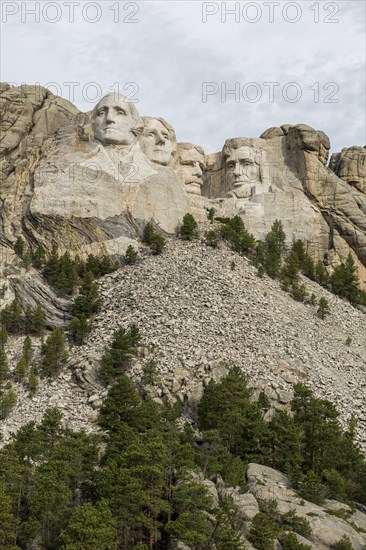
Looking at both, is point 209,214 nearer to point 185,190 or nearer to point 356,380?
point 185,190

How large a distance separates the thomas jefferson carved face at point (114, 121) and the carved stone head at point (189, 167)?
676cm

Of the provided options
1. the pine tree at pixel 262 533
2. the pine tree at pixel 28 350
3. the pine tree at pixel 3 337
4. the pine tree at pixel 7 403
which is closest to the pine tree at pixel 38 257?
the pine tree at pixel 3 337

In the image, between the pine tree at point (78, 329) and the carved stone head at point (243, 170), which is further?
the carved stone head at point (243, 170)

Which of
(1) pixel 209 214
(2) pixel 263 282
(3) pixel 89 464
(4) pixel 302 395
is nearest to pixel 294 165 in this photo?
(1) pixel 209 214

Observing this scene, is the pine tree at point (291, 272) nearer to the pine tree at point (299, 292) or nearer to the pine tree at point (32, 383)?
the pine tree at point (299, 292)

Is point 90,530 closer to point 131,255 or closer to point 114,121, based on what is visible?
point 131,255

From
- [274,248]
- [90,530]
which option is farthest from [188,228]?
[90,530]

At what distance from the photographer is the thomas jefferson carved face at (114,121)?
79562 millimetres

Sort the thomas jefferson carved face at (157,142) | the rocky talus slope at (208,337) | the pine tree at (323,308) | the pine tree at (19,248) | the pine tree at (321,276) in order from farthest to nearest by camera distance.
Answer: the thomas jefferson carved face at (157,142) < the pine tree at (321,276) < the pine tree at (19,248) < the pine tree at (323,308) < the rocky talus slope at (208,337)

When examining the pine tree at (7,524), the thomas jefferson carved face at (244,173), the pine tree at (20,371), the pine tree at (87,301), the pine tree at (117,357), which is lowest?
the pine tree at (7,524)

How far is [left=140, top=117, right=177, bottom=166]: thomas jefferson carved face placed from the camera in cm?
8256

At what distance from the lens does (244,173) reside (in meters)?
86.9

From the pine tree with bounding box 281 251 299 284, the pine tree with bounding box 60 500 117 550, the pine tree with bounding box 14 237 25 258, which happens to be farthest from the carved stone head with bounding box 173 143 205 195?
the pine tree with bounding box 60 500 117 550

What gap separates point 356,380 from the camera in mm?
64188
